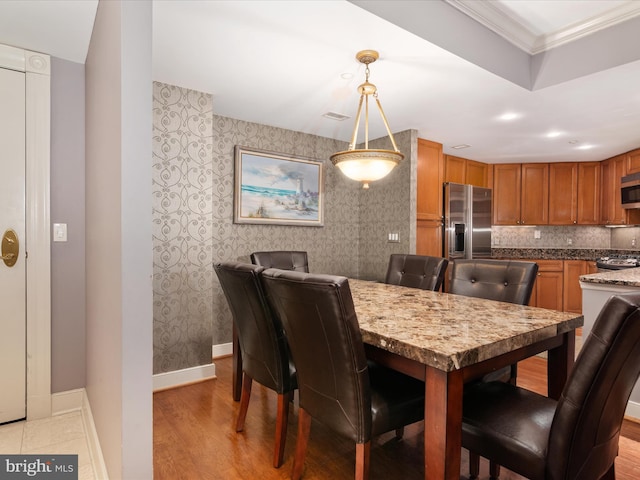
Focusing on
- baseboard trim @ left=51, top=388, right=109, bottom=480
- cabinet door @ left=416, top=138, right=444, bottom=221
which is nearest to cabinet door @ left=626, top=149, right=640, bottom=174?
cabinet door @ left=416, top=138, right=444, bottom=221

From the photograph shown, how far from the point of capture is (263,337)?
5.73 ft

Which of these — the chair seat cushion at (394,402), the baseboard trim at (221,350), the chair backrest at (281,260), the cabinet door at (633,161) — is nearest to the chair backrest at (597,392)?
the chair seat cushion at (394,402)

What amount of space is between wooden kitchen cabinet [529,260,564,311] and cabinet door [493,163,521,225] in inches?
29.5

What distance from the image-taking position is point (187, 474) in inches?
65.7

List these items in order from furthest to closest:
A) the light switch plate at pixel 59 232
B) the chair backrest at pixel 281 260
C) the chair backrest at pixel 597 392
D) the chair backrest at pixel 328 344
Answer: the chair backrest at pixel 281 260, the light switch plate at pixel 59 232, the chair backrest at pixel 328 344, the chair backrest at pixel 597 392

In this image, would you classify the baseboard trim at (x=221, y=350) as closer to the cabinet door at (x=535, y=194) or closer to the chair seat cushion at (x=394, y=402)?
the chair seat cushion at (x=394, y=402)

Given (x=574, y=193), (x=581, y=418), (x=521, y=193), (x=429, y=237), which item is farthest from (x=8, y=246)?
(x=574, y=193)

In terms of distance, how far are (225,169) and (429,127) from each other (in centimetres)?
208

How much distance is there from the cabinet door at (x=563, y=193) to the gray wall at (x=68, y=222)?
18.7 feet

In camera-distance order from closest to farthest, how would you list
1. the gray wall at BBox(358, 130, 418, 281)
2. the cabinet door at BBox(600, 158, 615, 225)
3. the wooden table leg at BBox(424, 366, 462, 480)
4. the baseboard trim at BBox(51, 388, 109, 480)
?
the wooden table leg at BBox(424, 366, 462, 480) < the baseboard trim at BBox(51, 388, 109, 480) < the gray wall at BBox(358, 130, 418, 281) < the cabinet door at BBox(600, 158, 615, 225)

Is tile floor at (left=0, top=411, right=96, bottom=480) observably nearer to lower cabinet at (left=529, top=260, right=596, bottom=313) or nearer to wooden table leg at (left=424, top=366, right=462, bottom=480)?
wooden table leg at (left=424, top=366, right=462, bottom=480)

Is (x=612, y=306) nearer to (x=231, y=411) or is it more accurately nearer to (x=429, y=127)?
(x=231, y=411)

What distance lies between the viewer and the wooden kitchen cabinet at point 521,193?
17.1ft

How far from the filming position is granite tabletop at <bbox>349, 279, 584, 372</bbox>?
1129mm
